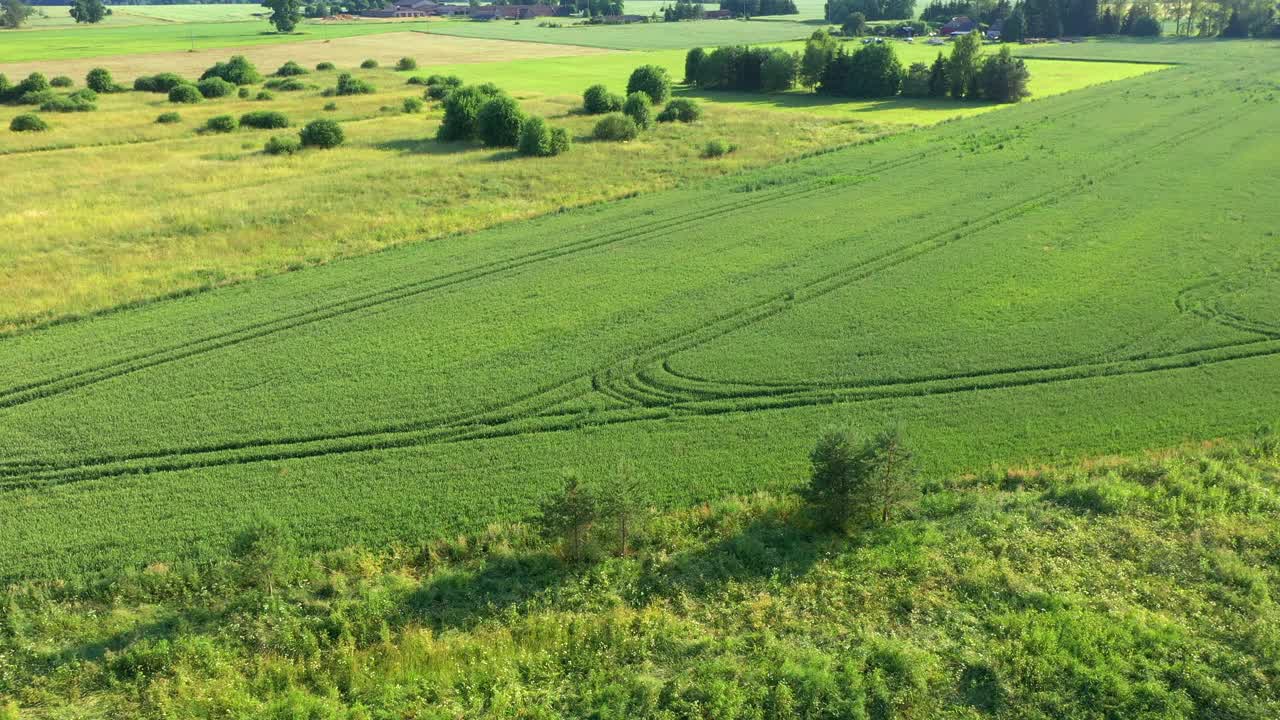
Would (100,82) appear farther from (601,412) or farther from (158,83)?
(601,412)

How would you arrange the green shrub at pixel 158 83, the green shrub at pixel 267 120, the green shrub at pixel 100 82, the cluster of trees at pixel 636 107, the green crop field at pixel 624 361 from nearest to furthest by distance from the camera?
the green crop field at pixel 624 361, the cluster of trees at pixel 636 107, the green shrub at pixel 267 120, the green shrub at pixel 100 82, the green shrub at pixel 158 83

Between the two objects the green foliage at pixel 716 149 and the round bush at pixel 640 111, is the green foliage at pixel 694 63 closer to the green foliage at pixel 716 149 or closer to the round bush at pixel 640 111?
the round bush at pixel 640 111

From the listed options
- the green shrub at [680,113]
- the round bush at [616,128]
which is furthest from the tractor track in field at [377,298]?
the green shrub at [680,113]

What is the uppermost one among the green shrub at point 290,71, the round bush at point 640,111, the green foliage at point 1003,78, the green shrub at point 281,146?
the green shrub at point 290,71

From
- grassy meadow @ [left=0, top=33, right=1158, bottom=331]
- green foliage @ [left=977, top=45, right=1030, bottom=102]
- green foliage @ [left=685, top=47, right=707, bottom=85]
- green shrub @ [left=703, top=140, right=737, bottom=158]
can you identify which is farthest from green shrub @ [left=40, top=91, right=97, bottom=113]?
green foliage @ [left=977, top=45, right=1030, bottom=102]

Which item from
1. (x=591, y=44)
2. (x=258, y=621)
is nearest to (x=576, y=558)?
(x=258, y=621)

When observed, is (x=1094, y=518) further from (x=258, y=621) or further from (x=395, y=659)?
(x=258, y=621)
